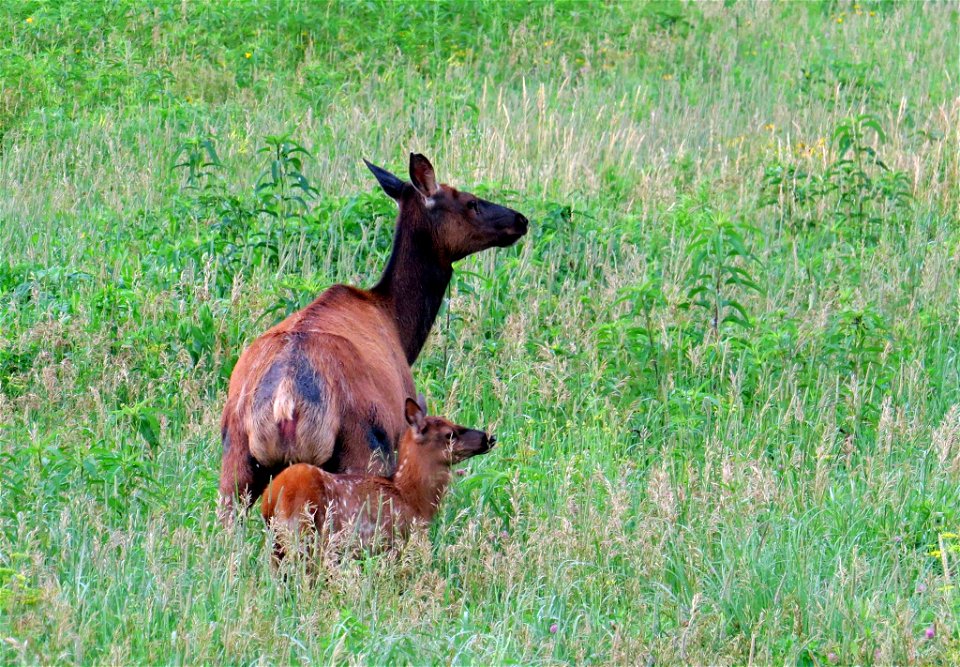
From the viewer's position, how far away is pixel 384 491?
584 centimetres

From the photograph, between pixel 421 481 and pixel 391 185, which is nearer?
pixel 421 481

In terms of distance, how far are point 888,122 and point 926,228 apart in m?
2.54

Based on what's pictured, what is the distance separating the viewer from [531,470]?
632 cm

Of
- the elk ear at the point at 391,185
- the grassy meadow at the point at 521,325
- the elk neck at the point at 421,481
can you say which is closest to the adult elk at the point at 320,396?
the elk neck at the point at 421,481

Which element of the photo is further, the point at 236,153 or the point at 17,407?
the point at 236,153

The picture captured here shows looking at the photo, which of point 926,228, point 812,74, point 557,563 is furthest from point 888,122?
point 557,563

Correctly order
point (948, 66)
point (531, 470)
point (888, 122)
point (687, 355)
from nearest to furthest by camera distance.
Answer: point (531, 470) → point (687, 355) → point (888, 122) → point (948, 66)

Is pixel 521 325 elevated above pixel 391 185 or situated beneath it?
situated beneath

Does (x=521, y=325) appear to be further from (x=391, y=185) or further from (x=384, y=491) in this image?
(x=384, y=491)

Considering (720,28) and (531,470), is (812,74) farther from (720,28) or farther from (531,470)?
(531,470)

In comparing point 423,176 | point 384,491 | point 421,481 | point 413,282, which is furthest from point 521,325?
point 384,491

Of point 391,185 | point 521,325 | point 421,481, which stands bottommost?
point 421,481

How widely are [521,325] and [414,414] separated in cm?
206

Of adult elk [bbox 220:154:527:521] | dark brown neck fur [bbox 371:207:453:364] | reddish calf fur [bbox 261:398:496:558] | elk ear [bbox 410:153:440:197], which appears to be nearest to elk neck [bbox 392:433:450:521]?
reddish calf fur [bbox 261:398:496:558]
